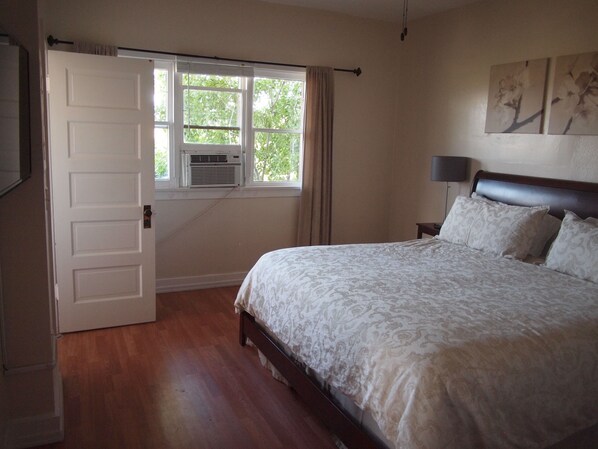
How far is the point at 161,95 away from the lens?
4434 millimetres

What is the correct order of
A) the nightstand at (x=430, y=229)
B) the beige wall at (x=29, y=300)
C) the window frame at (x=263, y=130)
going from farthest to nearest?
the window frame at (x=263, y=130)
the nightstand at (x=430, y=229)
the beige wall at (x=29, y=300)

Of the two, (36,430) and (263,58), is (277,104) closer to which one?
(263,58)

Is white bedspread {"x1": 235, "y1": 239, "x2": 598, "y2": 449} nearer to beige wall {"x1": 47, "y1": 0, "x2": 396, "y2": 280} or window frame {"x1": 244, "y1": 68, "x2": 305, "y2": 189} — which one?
beige wall {"x1": 47, "y1": 0, "x2": 396, "y2": 280}

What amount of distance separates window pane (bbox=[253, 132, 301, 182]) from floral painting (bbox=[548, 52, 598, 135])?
2.43 metres

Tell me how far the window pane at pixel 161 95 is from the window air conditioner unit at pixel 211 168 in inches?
15.4

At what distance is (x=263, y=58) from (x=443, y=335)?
3545 mm

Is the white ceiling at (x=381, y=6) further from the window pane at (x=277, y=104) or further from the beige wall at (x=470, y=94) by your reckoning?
the window pane at (x=277, y=104)

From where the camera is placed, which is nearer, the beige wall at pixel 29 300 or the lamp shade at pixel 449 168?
the beige wall at pixel 29 300

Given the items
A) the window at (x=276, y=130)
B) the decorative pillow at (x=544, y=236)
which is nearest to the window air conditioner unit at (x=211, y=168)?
the window at (x=276, y=130)

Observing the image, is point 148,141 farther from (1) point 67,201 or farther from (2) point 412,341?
(2) point 412,341

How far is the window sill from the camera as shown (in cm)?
453

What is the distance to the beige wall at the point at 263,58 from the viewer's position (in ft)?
13.7

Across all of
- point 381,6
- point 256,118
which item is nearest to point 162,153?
point 256,118

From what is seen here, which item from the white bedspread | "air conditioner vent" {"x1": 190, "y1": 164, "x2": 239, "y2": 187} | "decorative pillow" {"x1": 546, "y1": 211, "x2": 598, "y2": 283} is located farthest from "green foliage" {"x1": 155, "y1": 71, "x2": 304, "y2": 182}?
"decorative pillow" {"x1": 546, "y1": 211, "x2": 598, "y2": 283}
